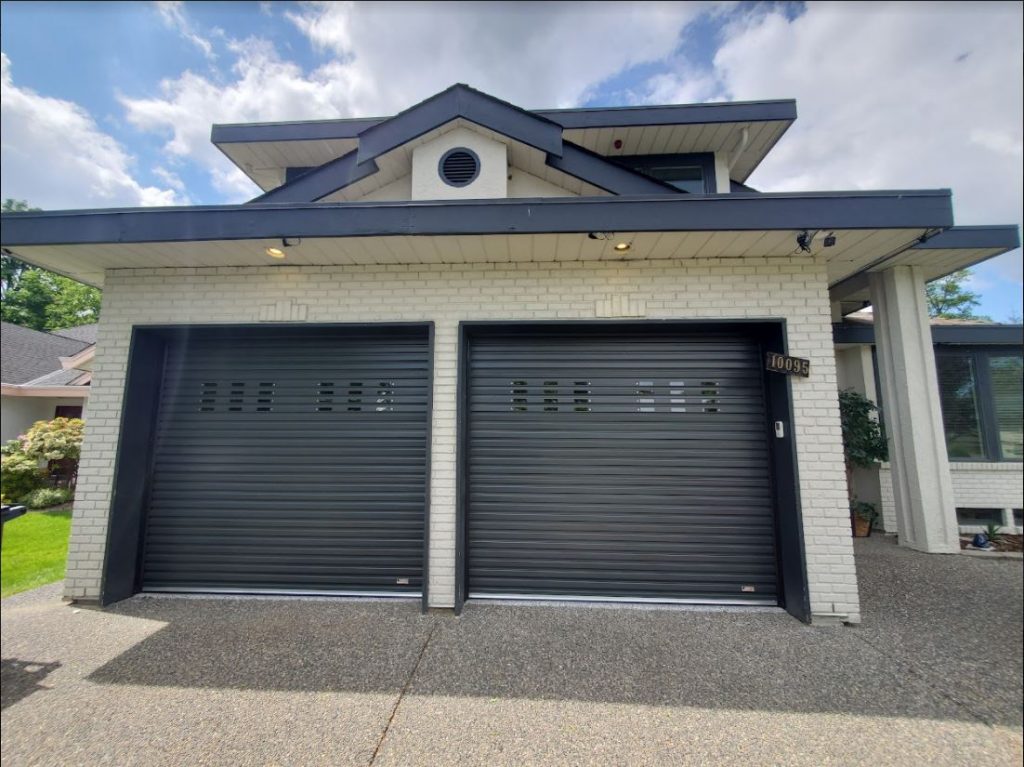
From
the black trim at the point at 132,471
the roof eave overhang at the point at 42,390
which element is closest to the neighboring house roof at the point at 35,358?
the roof eave overhang at the point at 42,390

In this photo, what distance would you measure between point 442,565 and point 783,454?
3.20 meters

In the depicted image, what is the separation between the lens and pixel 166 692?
2516mm

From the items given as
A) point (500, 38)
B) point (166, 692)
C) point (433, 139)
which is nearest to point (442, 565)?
point (166, 692)

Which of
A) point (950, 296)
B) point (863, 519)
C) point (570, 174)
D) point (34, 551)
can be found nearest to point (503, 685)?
point (570, 174)

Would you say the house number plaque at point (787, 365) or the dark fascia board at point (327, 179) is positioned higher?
the dark fascia board at point (327, 179)

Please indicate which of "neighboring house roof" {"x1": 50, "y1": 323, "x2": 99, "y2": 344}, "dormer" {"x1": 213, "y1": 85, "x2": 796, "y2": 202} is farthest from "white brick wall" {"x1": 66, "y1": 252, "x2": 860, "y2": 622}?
"neighboring house roof" {"x1": 50, "y1": 323, "x2": 99, "y2": 344}

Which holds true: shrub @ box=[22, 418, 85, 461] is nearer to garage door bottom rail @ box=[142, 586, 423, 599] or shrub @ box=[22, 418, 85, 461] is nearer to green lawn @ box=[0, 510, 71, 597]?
green lawn @ box=[0, 510, 71, 597]

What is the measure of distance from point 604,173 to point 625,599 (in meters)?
4.27

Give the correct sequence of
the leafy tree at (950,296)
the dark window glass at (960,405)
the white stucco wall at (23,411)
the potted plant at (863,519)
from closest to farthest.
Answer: the potted plant at (863,519) < the dark window glass at (960,405) < the white stucco wall at (23,411) < the leafy tree at (950,296)

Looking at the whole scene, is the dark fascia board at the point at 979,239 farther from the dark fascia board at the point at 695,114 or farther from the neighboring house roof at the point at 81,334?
the neighboring house roof at the point at 81,334

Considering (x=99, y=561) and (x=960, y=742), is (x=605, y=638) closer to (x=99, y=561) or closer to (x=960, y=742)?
(x=960, y=742)

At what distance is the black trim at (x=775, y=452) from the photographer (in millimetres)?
3512

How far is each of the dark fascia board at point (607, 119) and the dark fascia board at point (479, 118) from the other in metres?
0.86

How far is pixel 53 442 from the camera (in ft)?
28.6
